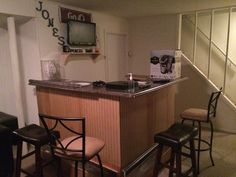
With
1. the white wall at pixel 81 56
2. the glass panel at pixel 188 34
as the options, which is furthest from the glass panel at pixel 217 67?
the white wall at pixel 81 56

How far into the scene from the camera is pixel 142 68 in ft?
15.8

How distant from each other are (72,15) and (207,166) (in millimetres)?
3046

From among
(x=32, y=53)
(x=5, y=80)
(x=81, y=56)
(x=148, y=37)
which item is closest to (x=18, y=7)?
(x=32, y=53)

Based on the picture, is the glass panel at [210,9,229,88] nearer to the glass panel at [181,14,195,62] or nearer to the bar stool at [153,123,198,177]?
the glass panel at [181,14,195,62]

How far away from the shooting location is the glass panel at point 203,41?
14.1 ft

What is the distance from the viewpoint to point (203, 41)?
4316mm

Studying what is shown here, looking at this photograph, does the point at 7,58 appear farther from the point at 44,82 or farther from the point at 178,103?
the point at 178,103

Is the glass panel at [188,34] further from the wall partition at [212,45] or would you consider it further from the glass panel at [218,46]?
the glass panel at [218,46]

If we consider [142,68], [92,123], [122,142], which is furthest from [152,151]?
[142,68]

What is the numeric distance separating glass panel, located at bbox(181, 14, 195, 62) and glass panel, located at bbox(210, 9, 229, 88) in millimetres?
426

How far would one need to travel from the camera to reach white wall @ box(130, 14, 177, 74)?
4.33 m

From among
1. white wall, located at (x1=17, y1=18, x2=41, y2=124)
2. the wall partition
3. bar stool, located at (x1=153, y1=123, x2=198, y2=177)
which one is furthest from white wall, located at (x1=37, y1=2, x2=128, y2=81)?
bar stool, located at (x1=153, y1=123, x2=198, y2=177)

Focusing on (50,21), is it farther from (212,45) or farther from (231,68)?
(231,68)

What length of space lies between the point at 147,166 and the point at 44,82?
5.45 feet
